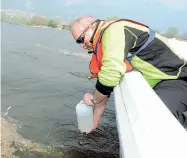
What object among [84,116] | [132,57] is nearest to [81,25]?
[132,57]

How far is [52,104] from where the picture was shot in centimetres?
527

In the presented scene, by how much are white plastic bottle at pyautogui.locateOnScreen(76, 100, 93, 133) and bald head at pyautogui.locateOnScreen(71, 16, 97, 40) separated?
0.87m

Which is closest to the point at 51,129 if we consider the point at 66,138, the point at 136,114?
the point at 66,138

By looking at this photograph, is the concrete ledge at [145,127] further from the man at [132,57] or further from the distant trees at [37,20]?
the distant trees at [37,20]

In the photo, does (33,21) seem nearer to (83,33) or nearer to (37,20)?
(37,20)

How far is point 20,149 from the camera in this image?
365 centimetres

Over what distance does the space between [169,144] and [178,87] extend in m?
1.38

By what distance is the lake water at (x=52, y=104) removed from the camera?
4008 mm

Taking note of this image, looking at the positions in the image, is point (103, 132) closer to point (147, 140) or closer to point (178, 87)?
point (178, 87)

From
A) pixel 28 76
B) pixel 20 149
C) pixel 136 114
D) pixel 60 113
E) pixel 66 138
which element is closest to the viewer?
pixel 136 114

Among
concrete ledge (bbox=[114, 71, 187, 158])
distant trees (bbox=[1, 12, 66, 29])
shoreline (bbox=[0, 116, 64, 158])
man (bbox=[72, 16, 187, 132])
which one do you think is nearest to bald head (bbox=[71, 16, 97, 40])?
man (bbox=[72, 16, 187, 132])

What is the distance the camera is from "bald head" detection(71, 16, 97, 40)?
9.53 ft

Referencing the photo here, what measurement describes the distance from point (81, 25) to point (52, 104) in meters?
2.55

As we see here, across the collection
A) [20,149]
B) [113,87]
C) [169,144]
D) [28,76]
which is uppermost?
[169,144]
